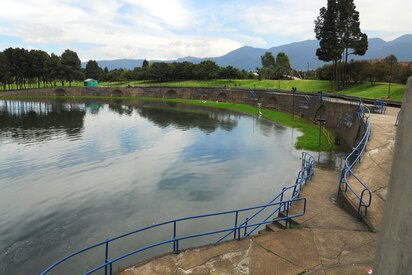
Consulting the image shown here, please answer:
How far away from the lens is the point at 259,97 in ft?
276

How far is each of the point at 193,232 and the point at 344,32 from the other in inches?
2354

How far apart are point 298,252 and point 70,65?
130832 mm

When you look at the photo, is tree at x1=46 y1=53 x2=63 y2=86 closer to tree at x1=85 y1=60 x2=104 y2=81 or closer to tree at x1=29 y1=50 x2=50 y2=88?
tree at x1=29 y1=50 x2=50 y2=88

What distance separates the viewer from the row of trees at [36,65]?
116062mm

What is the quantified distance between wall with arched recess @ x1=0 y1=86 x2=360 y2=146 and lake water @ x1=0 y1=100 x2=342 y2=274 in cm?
658

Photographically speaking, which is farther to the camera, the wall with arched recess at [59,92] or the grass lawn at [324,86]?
the wall with arched recess at [59,92]

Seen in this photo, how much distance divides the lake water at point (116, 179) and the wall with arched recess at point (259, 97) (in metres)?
6.58

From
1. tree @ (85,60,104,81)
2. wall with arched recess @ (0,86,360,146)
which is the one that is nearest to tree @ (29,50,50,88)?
wall with arched recess @ (0,86,360,146)

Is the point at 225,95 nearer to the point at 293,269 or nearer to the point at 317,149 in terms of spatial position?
the point at 317,149

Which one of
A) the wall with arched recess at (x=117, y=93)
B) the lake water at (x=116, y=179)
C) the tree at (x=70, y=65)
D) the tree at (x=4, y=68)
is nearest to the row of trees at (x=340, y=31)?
the lake water at (x=116, y=179)

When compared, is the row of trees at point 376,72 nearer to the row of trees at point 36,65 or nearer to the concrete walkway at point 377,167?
the concrete walkway at point 377,167

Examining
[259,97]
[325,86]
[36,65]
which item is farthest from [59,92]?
[325,86]

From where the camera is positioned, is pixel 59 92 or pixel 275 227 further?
pixel 59 92

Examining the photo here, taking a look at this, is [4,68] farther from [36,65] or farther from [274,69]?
[274,69]
